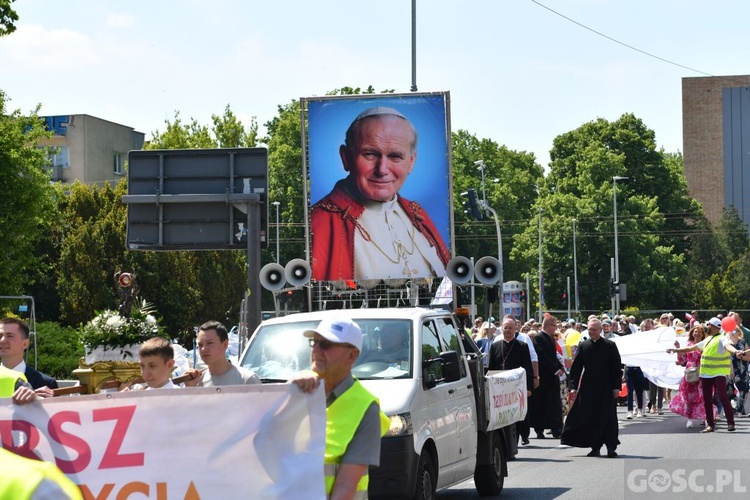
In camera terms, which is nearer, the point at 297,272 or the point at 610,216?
the point at 297,272

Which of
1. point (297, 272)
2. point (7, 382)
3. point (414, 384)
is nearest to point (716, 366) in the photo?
point (297, 272)

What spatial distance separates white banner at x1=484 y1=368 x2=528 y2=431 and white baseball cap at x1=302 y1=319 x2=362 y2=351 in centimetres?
683

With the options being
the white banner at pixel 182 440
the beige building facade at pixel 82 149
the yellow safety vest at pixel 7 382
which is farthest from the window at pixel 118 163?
the white banner at pixel 182 440

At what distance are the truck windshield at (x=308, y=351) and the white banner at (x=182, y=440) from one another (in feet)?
14.9

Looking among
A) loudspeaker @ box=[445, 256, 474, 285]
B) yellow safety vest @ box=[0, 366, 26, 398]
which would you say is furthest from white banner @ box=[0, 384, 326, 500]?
loudspeaker @ box=[445, 256, 474, 285]

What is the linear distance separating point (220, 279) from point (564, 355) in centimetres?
2896

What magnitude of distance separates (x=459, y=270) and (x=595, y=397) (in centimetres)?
236

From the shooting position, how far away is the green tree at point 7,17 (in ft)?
74.8

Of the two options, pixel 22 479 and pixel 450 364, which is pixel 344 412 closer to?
pixel 22 479

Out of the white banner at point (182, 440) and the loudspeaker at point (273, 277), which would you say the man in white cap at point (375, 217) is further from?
the white banner at point (182, 440)

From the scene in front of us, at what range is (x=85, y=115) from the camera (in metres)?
76.8

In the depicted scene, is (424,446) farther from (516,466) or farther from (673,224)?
(673,224)

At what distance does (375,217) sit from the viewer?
693 inches

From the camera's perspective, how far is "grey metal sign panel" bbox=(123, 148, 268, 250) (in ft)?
54.9
